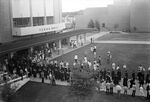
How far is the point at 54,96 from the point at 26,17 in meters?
14.5

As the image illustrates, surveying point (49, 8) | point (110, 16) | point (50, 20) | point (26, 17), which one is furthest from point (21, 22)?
point (110, 16)

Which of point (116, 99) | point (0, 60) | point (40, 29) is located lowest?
point (116, 99)

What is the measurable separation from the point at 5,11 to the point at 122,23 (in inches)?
1203

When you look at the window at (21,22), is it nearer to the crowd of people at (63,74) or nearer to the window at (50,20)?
the window at (50,20)

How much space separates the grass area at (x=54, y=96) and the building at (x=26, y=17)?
366 inches

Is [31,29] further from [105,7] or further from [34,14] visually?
[105,7]

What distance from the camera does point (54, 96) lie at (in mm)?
11008

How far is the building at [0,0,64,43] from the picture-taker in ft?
66.1

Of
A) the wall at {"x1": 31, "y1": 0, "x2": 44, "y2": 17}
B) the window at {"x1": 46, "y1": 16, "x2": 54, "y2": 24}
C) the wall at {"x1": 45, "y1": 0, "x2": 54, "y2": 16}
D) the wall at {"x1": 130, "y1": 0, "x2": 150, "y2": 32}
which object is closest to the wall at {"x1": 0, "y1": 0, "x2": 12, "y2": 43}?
the wall at {"x1": 31, "y1": 0, "x2": 44, "y2": 17}

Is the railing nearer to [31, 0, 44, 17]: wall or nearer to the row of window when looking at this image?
the row of window

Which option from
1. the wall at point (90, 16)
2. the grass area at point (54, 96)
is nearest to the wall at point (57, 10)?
the grass area at point (54, 96)

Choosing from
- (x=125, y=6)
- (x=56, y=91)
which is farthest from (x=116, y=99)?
(x=125, y=6)

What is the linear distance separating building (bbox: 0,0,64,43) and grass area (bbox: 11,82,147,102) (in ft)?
30.5

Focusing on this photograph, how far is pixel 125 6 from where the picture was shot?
44250 mm
